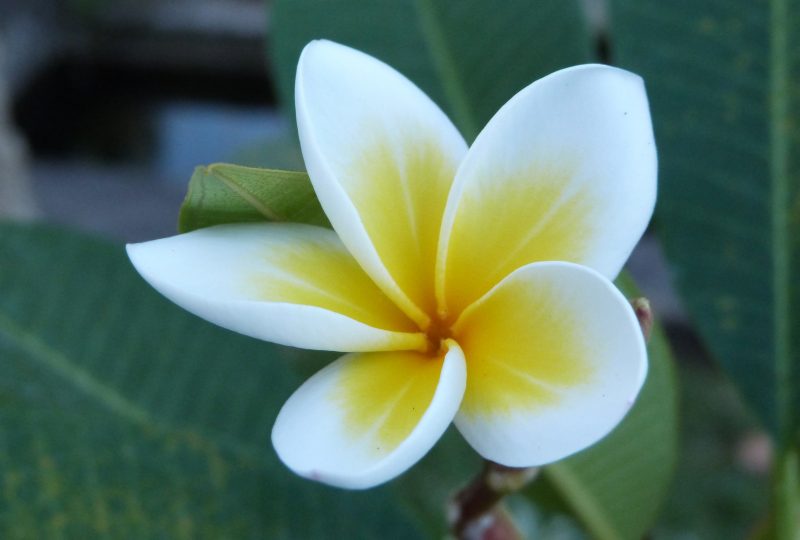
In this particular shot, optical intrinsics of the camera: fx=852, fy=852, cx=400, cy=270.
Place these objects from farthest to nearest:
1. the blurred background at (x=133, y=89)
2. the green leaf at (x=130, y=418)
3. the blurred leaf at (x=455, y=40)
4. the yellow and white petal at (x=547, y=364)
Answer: the blurred background at (x=133, y=89) → the blurred leaf at (x=455, y=40) → the green leaf at (x=130, y=418) → the yellow and white petal at (x=547, y=364)

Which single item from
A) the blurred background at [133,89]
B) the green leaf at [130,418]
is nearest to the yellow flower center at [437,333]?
the green leaf at [130,418]

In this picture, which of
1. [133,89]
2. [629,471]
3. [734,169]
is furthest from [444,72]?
[133,89]

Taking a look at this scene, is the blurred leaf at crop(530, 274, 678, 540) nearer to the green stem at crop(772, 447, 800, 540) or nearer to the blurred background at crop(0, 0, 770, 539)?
the green stem at crop(772, 447, 800, 540)

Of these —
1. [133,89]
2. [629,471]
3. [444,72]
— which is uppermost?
[444,72]

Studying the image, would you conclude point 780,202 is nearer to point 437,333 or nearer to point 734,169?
point 734,169

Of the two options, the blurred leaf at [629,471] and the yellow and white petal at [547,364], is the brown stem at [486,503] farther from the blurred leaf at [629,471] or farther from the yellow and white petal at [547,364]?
the blurred leaf at [629,471]

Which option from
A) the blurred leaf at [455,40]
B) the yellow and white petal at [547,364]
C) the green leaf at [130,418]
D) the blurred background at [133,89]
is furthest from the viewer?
the blurred background at [133,89]

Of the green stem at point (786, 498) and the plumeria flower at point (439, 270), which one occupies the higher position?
the plumeria flower at point (439, 270)
